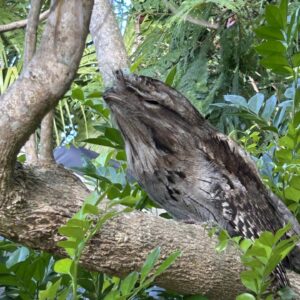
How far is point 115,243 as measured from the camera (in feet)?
1.66

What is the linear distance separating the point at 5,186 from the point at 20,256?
0.46 feet

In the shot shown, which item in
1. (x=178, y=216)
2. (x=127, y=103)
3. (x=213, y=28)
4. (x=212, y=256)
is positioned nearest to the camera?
(x=212, y=256)

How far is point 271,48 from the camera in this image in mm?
647

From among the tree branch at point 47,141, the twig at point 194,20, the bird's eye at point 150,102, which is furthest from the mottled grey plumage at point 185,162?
the twig at point 194,20

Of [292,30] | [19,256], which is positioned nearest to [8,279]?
[19,256]

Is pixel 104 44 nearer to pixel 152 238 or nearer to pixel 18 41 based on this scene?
pixel 18 41

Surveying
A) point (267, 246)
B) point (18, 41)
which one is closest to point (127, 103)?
point (267, 246)

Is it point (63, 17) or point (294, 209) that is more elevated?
point (63, 17)

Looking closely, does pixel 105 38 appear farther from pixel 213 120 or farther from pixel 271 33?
pixel 271 33

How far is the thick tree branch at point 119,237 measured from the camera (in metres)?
0.48

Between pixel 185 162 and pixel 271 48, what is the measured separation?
22 centimetres

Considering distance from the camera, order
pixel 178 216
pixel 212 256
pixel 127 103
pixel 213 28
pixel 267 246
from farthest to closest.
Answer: pixel 213 28
pixel 178 216
pixel 127 103
pixel 212 256
pixel 267 246

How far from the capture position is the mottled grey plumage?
707 mm

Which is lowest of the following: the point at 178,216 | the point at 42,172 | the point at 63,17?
the point at 178,216
